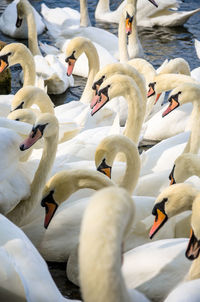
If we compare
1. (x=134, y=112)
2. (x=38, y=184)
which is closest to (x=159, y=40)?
(x=134, y=112)

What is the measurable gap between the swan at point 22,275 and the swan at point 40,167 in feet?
4.32

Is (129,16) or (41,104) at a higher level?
(41,104)

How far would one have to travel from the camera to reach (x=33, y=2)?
14.2 m

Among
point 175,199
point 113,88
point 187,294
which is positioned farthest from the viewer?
point 113,88

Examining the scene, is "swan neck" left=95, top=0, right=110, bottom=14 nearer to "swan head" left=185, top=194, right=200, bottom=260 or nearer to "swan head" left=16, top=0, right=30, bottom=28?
"swan head" left=16, top=0, right=30, bottom=28

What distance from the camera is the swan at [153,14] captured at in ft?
43.0

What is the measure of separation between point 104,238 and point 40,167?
9.19 ft

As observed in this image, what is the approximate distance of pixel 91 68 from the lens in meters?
9.10

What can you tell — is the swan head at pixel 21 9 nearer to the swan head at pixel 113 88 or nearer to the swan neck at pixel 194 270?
the swan head at pixel 113 88

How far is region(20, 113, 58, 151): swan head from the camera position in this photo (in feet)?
18.5

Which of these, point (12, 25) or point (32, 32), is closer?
point (32, 32)

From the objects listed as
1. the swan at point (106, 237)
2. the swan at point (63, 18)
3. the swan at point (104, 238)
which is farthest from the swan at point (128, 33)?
the swan at point (104, 238)

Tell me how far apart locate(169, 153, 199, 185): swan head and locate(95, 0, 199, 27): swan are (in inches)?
299

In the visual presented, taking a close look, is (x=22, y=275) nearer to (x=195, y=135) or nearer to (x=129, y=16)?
(x=195, y=135)
